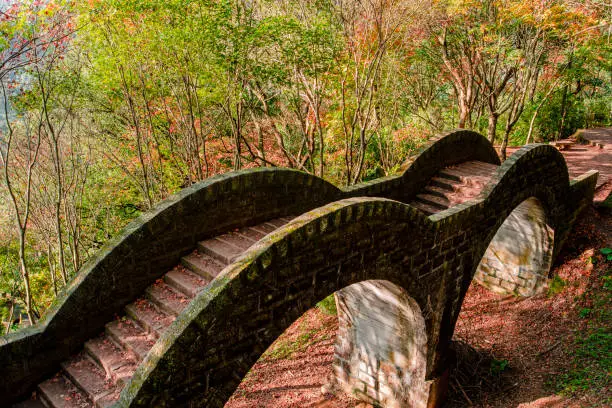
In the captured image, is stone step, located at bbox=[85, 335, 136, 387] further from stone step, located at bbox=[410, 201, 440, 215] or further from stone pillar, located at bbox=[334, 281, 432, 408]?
stone step, located at bbox=[410, 201, 440, 215]

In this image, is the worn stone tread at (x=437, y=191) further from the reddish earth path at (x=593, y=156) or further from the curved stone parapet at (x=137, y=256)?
the reddish earth path at (x=593, y=156)

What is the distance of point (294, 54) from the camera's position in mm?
10766

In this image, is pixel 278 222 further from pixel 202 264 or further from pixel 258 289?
pixel 258 289

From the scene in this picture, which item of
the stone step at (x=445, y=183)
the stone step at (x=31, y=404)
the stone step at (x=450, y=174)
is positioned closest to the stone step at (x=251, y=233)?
the stone step at (x=31, y=404)

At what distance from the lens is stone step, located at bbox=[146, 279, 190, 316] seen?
217 inches

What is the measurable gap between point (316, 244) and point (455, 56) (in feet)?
44.3

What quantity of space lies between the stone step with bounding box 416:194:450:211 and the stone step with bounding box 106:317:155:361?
6.86m

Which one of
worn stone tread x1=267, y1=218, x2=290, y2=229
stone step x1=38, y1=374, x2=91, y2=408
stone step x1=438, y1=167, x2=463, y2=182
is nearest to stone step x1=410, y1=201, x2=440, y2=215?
stone step x1=438, y1=167, x2=463, y2=182

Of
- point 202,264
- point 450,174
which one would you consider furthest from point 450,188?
point 202,264

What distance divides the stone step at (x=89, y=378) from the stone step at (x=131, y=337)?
36 centimetres

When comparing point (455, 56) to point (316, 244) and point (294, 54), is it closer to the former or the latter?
point (294, 54)

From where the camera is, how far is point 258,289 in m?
4.51

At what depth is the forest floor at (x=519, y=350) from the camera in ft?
27.7

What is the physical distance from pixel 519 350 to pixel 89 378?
8.54 m
